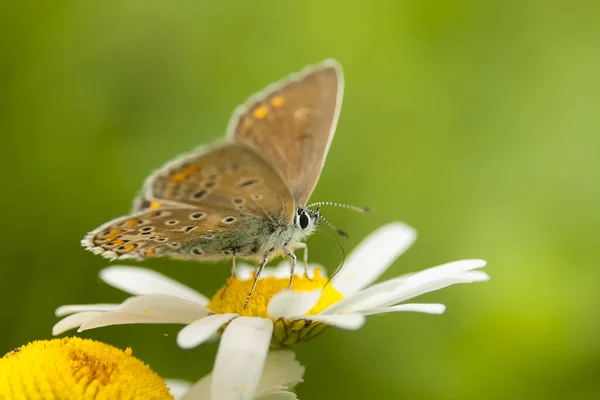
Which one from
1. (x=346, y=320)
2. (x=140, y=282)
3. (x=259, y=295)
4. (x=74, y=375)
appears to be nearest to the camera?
(x=74, y=375)

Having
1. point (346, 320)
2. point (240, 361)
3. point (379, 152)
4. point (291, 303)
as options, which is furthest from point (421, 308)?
point (379, 152)

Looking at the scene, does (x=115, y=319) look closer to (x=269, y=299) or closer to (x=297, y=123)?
(x=269, y=299)

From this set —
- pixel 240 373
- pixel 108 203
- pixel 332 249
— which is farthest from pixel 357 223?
pixel 240 373

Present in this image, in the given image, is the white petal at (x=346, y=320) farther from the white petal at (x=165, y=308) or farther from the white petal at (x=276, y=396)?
the white petal at (x=165, y=308)

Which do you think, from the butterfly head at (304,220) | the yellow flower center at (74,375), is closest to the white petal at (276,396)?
the yellow flower center at (74,375)

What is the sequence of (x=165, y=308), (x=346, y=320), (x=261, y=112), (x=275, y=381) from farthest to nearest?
(x=261, y=112) → (x=165, y=308) → (x=275, y=381) → (x=346, y=320)

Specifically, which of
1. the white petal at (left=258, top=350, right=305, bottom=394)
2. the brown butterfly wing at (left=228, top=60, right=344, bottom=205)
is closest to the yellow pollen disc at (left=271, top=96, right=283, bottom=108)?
the brown butterfly wing at (left=228, top=60, right=344, bottom=205)

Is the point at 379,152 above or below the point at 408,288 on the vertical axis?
above

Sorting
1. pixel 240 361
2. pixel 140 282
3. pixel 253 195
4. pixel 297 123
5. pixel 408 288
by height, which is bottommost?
pixel 140 282
